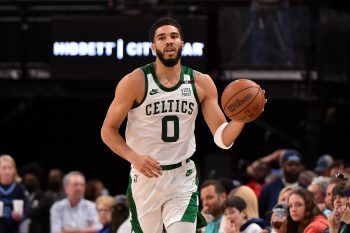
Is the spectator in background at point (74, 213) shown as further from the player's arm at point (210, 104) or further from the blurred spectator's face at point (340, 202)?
the player's arm at point (210, 104)

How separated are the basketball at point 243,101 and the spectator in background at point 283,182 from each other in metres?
4.62

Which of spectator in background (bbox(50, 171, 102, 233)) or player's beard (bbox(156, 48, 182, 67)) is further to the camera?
spectator in background (bbox(50, 171, 102, 233))

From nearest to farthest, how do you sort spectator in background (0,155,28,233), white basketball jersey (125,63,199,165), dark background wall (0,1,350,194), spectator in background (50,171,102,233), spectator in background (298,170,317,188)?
white basketball jersey (125,63,199,165) → spectator in background (298,170,317,188) → spectator in background (0,155,28,233) → spectator in background (50,171,102,233) → dark background wall (0,1,350,194)

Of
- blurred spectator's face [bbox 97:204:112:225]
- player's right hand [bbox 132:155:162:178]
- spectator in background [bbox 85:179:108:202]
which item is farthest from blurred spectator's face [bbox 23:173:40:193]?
player's right hand [bbox 132:155:162:178]

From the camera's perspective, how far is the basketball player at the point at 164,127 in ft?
29.9

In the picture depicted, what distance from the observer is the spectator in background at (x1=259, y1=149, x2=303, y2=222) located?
45.4ft

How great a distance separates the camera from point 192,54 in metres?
17.8

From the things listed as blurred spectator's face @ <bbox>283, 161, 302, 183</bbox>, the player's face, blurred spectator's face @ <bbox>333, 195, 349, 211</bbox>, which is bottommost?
blurred spectator's face @ <bbox>283, 161, 302, 183</bbox>

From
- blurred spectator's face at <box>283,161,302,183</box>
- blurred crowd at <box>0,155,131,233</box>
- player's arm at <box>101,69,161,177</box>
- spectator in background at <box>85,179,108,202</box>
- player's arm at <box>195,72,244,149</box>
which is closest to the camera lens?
player's arm at <box>101,69,161,177</box>

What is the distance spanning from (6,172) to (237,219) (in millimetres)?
4144

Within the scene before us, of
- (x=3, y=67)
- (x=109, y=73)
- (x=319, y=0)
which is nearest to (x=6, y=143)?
(x=3, y=67)

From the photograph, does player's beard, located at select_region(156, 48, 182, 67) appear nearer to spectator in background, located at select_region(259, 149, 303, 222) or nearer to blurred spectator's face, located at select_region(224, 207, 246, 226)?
blurred spectator's face, located at select_region(224, 207, 246, 226)

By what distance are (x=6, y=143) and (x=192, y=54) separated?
5.01 metres

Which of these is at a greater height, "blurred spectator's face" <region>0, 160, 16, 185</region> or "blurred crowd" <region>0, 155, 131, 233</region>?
"blurred spectator's face" <region>0, 160, 16, 185</region>
